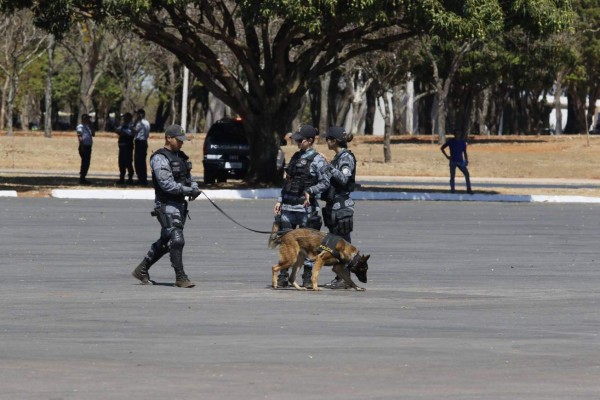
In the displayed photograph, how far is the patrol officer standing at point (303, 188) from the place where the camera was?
15852 mm

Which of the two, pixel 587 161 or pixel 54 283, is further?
pixel 587 161

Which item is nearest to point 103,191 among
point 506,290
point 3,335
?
point 506,290

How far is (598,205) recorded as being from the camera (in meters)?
36.3

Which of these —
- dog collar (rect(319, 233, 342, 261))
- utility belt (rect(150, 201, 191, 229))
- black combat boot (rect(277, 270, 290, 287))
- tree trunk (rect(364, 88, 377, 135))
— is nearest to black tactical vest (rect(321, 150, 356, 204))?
dog collar (rect(319, 233, 342, 261))

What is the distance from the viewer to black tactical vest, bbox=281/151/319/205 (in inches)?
625

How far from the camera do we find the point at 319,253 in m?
15.3

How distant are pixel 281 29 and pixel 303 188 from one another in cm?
2529

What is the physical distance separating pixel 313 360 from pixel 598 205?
27.0 m

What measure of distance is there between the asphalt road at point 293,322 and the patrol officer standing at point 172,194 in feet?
1.33

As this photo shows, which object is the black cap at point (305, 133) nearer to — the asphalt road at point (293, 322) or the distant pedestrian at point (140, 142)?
the asphalt road at point (293, 322)

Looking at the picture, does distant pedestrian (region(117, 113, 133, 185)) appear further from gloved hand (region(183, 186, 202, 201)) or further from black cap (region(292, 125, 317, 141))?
gloved hand (region(183, 186, 202, 201))

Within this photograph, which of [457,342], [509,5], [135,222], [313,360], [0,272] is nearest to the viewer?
[313,360]

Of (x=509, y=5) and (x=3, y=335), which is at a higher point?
(x=509, y=5)

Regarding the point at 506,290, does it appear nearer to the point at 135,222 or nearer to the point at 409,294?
the point at 409,294
